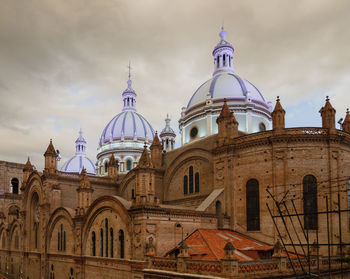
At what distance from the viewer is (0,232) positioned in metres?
64.5

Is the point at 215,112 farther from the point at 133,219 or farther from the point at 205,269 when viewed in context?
the point at 205,269

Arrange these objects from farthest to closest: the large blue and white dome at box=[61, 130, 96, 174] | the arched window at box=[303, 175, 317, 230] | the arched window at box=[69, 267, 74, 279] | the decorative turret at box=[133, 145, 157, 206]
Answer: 1. the large blue and white dome at box=[61, 130, 96, 174]
2. the arched window at box=[69, 267, 74, 279]
3. the arched window at box=[303, 175, 317, 230]
4. the decorative turret at box=[133, 145, 157, 206]

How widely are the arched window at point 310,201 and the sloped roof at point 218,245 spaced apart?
3931 millimetres

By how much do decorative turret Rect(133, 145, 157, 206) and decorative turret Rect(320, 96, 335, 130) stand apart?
15.6 meters

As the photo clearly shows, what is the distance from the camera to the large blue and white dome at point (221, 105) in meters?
49.2

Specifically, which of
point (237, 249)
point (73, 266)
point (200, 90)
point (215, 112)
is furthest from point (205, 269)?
point (200, 90)

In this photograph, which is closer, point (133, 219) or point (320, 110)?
point (133, 219)

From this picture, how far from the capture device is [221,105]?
159 ft

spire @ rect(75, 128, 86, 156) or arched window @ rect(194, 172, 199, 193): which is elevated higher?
spire @ rect(75, 128, 86, 156)

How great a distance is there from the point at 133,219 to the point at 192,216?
511cm

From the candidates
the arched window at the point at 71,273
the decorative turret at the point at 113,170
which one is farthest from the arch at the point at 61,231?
the decorative turret at the point at 113,170

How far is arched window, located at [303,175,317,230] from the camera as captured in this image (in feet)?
105

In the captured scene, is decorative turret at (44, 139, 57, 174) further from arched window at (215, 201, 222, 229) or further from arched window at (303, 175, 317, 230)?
arched window at (303, 175, 317, 230)

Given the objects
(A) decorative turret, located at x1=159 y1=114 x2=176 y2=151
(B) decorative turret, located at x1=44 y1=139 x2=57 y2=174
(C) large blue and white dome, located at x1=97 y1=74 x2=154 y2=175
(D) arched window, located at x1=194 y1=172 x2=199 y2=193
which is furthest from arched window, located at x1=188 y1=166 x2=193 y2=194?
(C) large blue and white dome, located at x1=97 y1=74 x2=154 y2=175
